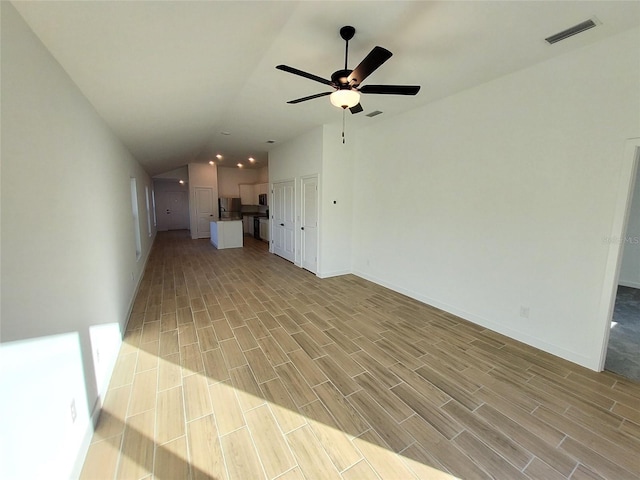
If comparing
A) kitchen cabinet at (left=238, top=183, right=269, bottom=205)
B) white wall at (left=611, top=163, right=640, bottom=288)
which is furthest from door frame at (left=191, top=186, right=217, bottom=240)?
white wall at (left=611, top=163, right=640, bottom=288)

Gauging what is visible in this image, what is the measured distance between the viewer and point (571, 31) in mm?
2217

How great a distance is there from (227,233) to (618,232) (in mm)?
8102

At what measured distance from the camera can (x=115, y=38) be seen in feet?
5.44

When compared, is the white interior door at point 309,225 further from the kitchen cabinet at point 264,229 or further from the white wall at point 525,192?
the kitchen cabinet at point 264,229

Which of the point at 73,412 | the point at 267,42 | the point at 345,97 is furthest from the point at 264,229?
the point at 73,412

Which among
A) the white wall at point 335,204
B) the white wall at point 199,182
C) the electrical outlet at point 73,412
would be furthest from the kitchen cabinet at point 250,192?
the electrical outlet at point 73,412

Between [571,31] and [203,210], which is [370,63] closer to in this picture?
[571,31]

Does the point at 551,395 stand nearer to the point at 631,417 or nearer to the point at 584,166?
the point at 631,417

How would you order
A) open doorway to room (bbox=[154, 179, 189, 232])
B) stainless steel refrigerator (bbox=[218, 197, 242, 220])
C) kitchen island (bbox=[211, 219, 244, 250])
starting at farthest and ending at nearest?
open doorway to room (bbox=[154, 179, 189, 232]) < stainless steel refrigerator (bbox=[218, 197, 242, 220]) < kitchen island (bbox=[211, 219, 244, 250])

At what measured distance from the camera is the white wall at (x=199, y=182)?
9.73 metres

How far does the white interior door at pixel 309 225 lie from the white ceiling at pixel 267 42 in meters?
2.15

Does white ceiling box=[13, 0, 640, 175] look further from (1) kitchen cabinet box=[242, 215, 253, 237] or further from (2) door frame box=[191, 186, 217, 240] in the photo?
(1) kitchen cabinet box=[242, 215, 253, 237]

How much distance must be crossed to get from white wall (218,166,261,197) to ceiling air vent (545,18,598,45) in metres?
10.4

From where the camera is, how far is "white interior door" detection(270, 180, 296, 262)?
639 cm
